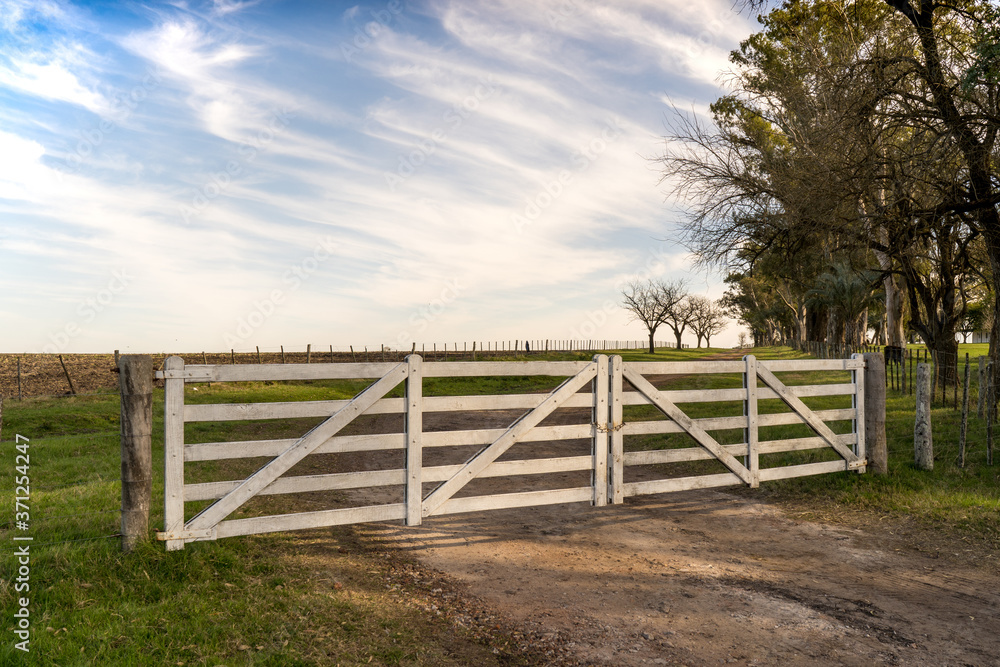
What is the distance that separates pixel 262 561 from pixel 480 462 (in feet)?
7.63

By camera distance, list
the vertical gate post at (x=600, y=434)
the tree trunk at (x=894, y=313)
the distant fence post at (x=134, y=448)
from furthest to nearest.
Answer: the tree trunk at (x=894, y=313) < the vertical gate post at (x=600, y=434) < the distant fence post at (x=134, y=448)

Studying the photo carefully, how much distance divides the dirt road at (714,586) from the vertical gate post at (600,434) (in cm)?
51

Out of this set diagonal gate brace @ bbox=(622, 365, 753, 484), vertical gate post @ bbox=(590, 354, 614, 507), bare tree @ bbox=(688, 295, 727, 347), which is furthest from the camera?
bare tree @ bbox=(688, 295, 727, 347)

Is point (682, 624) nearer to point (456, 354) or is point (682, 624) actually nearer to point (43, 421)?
point (43, 421)

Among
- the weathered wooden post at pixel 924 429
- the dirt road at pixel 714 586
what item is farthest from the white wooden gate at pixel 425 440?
the weathered wooden post at pixel 924 429

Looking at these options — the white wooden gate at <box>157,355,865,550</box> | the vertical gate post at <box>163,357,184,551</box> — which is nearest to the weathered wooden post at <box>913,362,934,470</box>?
the white wooden gate at <box>157,355,865,550</box>

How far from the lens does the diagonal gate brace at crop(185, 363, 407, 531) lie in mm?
5637

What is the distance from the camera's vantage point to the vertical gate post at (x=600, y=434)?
288 inches

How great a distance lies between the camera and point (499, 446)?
6.78m

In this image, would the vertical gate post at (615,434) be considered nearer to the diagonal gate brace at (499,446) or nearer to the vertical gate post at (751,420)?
the diagonal gate brace at (499,446)

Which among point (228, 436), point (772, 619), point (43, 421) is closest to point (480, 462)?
point (772, 619)

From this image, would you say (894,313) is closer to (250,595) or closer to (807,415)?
(807,415)

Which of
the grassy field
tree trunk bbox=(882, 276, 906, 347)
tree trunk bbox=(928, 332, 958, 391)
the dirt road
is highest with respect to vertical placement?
tree trunk bbox=(882, 276, 906, 347)

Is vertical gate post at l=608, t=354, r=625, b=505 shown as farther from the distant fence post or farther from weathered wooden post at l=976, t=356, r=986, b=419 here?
weathered wooden post at l=976, t=356, r=986, b=419
